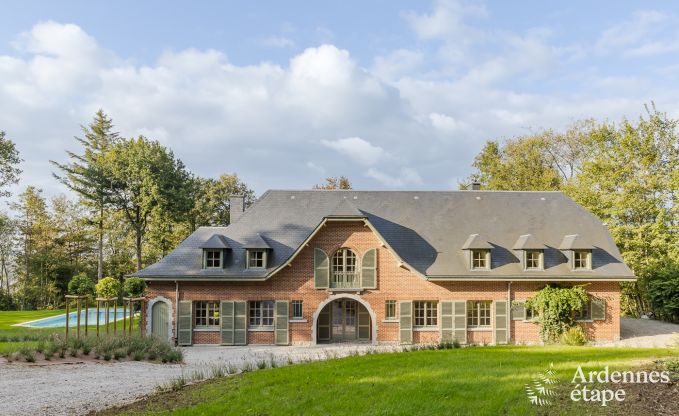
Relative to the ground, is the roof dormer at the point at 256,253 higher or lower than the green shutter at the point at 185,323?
higher

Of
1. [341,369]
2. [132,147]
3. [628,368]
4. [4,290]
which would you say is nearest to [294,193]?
[341,369]

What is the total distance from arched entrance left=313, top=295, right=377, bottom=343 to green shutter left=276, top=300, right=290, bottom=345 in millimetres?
1384

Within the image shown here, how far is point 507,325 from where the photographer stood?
2039cm

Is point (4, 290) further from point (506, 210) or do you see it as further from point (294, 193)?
point (506, 210)

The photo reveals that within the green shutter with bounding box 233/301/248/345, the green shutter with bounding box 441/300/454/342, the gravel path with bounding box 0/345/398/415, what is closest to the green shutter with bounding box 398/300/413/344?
the green shutter with bounding box 441/300/454/342

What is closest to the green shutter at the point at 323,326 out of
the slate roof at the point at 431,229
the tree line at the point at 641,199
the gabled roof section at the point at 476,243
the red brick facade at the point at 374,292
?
the red brick facade at the point at 374,292

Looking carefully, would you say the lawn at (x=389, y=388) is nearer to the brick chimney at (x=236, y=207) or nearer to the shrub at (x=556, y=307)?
the shrub at (x=556, y=307)

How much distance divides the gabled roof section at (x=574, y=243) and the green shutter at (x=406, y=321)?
7.04 metres

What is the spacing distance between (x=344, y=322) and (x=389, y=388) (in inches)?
488

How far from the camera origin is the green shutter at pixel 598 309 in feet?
67.0

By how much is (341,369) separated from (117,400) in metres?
4.72

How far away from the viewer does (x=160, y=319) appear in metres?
20.7

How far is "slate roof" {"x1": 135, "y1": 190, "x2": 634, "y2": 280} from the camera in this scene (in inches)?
812

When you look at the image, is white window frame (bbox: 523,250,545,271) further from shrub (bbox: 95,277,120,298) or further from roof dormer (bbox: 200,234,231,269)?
shrub (bbox: 95,277,120,298)
